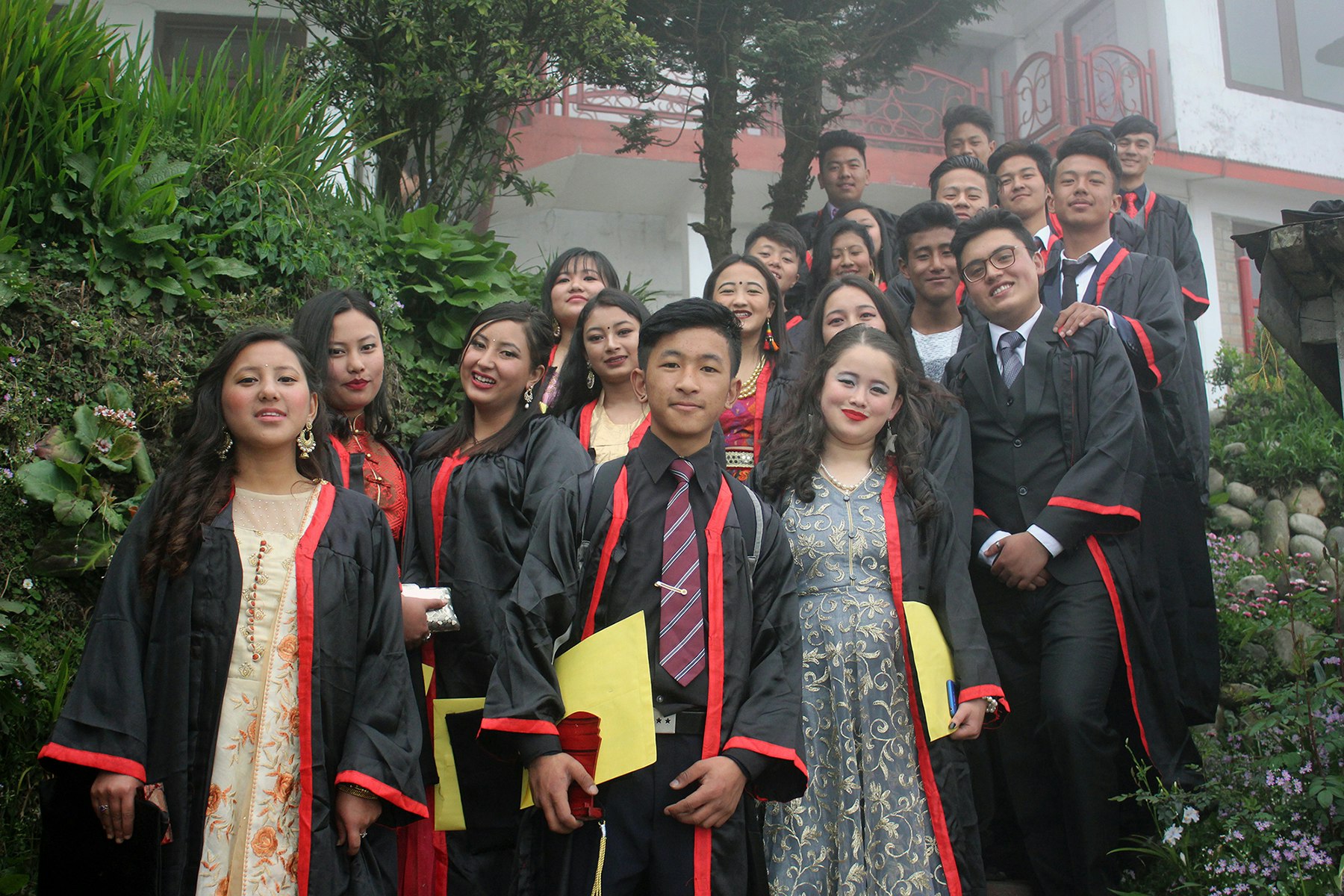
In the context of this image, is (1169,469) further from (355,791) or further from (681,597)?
(355,791)

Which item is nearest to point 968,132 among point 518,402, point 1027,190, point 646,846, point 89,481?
point 1027,190

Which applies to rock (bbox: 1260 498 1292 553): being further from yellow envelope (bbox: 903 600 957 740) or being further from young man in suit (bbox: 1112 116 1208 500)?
yellow envelope (bbox: 903 600 957 740)

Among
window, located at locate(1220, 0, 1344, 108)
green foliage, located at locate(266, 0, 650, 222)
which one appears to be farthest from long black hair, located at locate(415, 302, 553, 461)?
window, located at locate(1220, 0, 1344, 108)

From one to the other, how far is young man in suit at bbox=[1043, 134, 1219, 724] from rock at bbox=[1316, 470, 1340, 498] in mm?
3084

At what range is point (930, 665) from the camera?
3.17 m

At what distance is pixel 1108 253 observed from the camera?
16.2ft

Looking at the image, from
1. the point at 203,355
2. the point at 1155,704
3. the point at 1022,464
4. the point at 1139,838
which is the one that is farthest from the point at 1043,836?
the point at 203,355

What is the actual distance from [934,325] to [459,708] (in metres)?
2.78

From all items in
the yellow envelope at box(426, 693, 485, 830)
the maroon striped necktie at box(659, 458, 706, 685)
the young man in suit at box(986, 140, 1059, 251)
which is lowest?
the yellow envelope at box(426, 693, 485, 830)

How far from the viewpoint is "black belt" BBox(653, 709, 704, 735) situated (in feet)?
8.81

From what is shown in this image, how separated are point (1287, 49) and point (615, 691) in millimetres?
12450

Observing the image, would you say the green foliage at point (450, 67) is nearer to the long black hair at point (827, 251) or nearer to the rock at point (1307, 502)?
the long black hair at point (827, 251)

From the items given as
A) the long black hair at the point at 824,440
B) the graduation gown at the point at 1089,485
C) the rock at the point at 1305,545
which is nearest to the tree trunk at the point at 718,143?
the graduation gown at the point at 1089,485

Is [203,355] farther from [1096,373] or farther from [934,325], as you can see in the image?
[1096,373]
